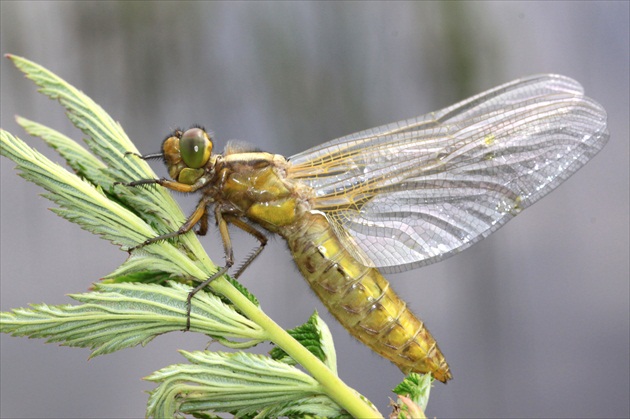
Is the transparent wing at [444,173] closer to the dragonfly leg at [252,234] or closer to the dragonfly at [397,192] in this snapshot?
the dragonfly at [397,192]

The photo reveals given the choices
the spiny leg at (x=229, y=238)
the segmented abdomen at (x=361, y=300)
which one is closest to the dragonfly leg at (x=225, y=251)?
the spiny leg at (x=229, y=238)

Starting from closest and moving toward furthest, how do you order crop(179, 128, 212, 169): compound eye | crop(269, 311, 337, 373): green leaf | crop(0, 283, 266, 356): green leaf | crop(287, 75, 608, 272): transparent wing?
crop(0, 283, 266, 356): green leaf, crop(269, 311, 337, 373): green leaf, crop(179, 128, 212, 169): compound eye, crop(287, 75, 608, 272): transparent wing

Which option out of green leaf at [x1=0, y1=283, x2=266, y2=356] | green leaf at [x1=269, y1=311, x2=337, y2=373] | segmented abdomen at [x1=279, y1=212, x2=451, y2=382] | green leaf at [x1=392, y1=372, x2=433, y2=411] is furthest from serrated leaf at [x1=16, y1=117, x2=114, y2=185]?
segmented abdomen at [x1=279, y1=212, x2=451, y2=382]

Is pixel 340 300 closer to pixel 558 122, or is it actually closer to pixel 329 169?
pixel 329 169

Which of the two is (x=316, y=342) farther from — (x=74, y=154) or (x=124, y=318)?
(x=74, y=154)

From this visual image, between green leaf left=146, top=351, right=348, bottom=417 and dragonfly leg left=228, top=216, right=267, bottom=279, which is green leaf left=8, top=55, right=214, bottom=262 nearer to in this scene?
green leaf left=146, top=351, right=348, bottom=417

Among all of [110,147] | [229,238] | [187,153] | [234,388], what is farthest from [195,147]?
[234,388]
